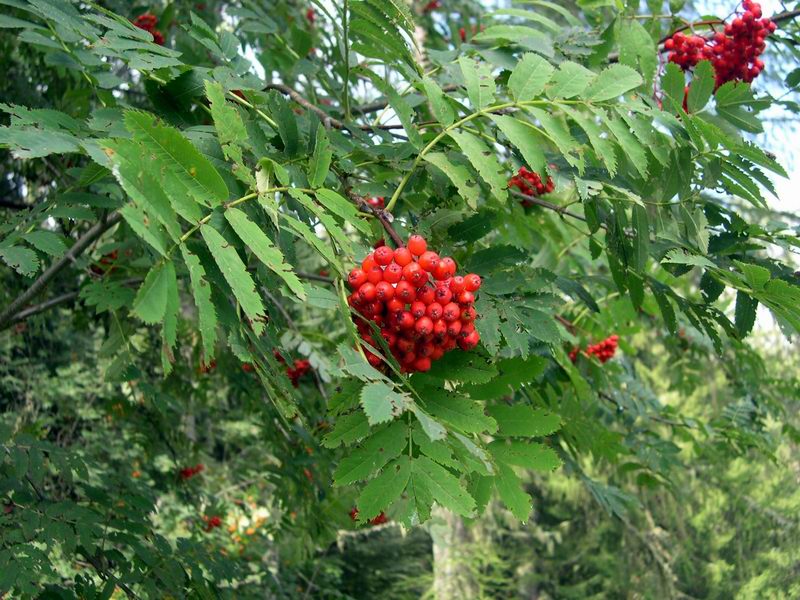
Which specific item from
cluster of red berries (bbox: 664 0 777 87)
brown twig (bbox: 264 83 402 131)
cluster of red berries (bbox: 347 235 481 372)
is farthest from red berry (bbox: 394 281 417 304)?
cluster of red berries (bbox: 664 0 777 87)

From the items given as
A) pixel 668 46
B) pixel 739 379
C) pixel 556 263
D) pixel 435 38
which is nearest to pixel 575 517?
pixel 739 379

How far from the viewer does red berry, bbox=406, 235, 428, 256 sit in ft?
4.25

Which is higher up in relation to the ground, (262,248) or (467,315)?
(262,248)

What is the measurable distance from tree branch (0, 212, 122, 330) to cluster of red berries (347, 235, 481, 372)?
0.96m

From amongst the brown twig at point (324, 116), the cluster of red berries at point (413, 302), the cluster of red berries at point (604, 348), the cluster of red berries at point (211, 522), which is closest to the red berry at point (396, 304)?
the cluster of red berries at point (413, 302)

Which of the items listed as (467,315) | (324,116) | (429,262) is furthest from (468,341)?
(324,116)

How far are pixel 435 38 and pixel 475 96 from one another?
10.4 ft

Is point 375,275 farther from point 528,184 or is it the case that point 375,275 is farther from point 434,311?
point 528,184

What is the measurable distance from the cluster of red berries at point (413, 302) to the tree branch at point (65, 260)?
0.96 m

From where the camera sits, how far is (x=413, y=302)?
1263 millimetres

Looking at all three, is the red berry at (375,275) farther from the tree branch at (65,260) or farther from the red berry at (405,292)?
the tree branch at (65,260)

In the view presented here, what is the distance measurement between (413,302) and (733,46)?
59.6 inches

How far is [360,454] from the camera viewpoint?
1.22 metres

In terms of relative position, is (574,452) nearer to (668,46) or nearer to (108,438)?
(668,46)
